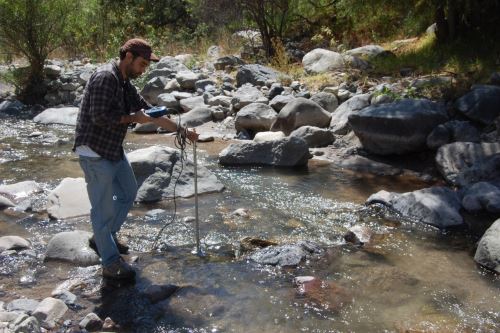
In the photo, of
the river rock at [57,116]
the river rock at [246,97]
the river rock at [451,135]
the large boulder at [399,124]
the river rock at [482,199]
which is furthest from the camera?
the river rock at [57,116]

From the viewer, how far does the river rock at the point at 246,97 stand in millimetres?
11500

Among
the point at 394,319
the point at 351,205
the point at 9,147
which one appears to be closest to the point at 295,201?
the point at 351,205

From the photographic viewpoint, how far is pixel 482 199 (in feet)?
22.0

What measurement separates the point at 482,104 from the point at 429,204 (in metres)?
3.05

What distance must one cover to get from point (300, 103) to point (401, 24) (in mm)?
7275

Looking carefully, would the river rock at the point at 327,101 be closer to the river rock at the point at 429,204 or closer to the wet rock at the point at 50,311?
the river rock at the point at 429,204

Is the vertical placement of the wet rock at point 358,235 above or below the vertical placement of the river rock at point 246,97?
below

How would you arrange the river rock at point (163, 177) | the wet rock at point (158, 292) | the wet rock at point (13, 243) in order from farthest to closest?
the river rock at point (163, 177) → the wet rock at point (13, 243) → the wet rock at point (158, 292)

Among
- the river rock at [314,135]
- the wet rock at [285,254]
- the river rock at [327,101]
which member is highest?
the river rock at [327,101]

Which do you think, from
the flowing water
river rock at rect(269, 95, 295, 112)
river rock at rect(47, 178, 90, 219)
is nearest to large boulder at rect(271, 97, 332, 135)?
river rock at rect(269, 95, 295, 112)

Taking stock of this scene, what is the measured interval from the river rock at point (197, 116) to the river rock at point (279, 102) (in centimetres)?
139

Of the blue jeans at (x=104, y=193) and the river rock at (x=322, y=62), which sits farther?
the river rock at (x=322, y=62)

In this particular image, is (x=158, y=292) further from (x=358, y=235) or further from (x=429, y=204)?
(x=429, y=204)

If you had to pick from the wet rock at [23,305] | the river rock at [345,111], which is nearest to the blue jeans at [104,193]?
the wet rock at [23,305]
